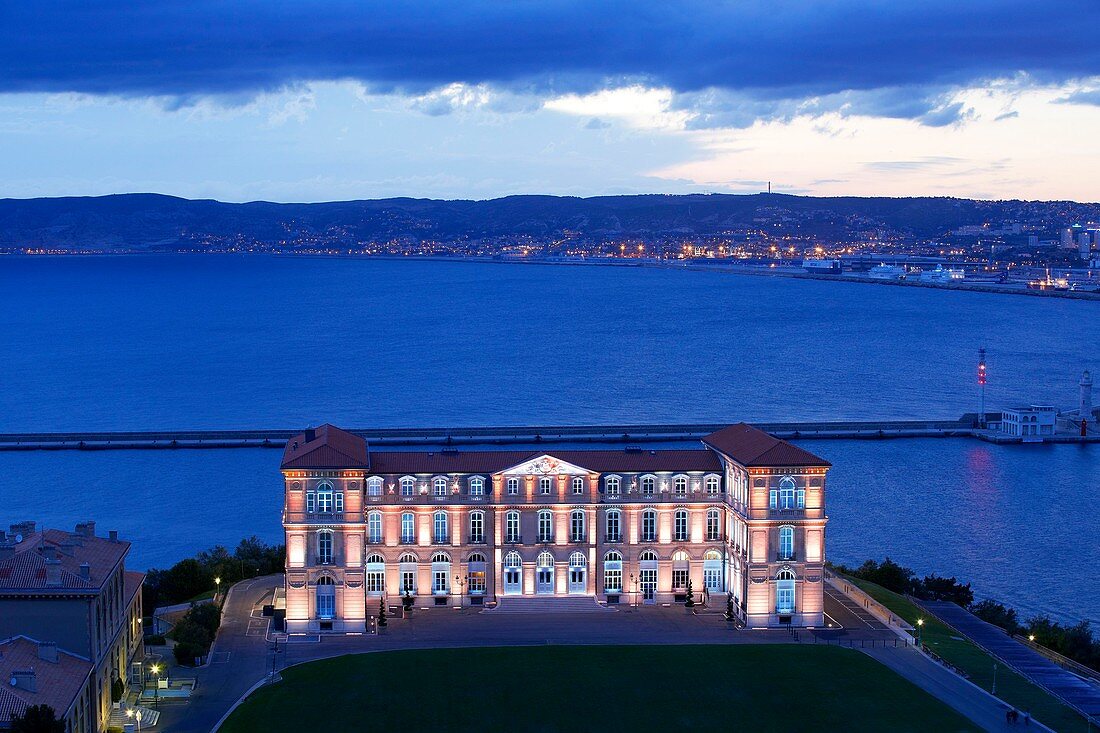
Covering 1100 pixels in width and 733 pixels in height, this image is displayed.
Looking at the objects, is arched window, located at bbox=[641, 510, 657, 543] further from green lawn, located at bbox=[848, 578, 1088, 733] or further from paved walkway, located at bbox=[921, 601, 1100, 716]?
paved walkway, located at bbox=[921, 601, 1100, 716]

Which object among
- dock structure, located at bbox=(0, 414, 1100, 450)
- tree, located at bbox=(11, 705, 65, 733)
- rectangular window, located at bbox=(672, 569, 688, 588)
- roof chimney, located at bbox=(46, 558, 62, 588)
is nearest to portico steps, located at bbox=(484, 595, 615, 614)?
rectangular window, located at bbox=(672, 569, 688, 588)

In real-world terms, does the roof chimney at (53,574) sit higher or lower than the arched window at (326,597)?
higher

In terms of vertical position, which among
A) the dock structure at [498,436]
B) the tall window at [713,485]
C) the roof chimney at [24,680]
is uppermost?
the tall window at [713,485]

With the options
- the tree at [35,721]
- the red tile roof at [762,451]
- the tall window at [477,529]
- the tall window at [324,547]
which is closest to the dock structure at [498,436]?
the tall window at [477,529]

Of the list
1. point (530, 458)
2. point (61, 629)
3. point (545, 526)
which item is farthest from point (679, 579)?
point (61, 629)

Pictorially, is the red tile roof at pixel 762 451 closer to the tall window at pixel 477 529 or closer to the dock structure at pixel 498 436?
the tall window at pixel 477 529

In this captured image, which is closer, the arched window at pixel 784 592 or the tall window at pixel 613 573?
the arched window at pixel 784 592
